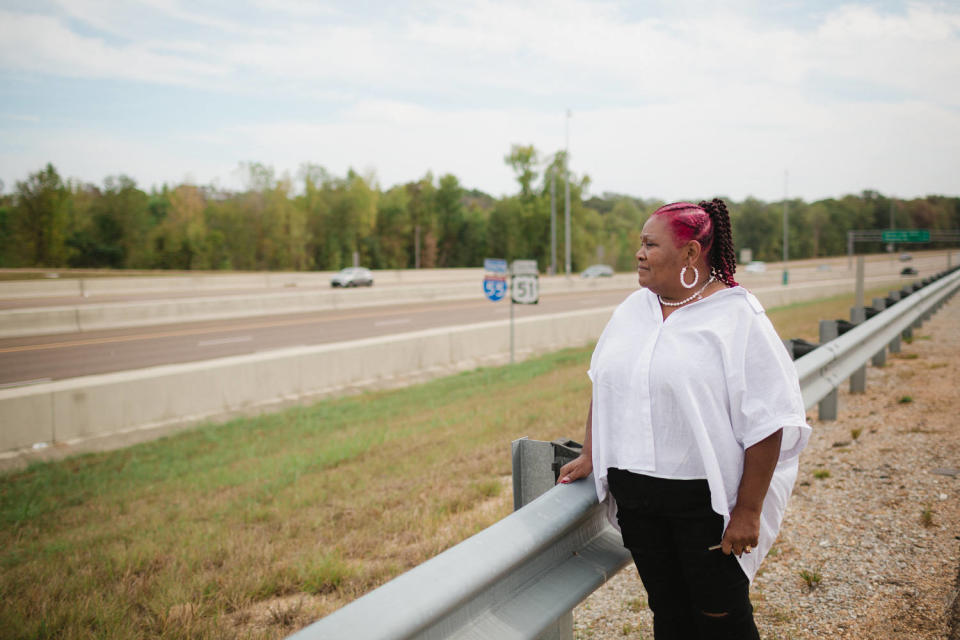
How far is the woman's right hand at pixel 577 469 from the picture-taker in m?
2.24

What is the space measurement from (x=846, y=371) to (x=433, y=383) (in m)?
9.03

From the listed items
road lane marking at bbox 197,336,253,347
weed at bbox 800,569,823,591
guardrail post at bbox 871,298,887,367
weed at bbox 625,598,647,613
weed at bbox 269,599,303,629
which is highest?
guardrail post at bbox 871,298,887,367

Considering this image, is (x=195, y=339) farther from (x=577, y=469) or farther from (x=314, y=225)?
(x=314, y=225)

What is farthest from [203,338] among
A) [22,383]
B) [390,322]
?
[390,322]

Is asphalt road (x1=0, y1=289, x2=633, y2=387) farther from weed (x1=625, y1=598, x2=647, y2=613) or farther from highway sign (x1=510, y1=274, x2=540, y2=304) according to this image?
weed (x1=625, y1=598, x2=647, y2=613)

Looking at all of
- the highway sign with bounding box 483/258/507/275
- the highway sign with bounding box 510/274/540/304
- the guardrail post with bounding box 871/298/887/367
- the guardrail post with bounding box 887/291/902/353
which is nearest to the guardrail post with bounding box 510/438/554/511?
the guardrail post with bounding box 871/298/887/367

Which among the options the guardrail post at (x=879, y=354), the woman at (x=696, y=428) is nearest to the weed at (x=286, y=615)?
the woman at (x=696, y=428)

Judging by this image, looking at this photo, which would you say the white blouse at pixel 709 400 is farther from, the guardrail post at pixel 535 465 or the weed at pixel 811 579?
the weed at pixel 811 579

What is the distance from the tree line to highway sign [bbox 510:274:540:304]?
1412 inches

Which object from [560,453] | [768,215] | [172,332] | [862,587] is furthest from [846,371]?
[768,215]

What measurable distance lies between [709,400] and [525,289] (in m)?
15.5

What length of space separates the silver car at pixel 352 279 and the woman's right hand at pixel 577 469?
4649 cm

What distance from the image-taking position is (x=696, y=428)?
1.91m

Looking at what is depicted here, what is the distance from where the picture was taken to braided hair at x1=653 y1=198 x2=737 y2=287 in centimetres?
210
